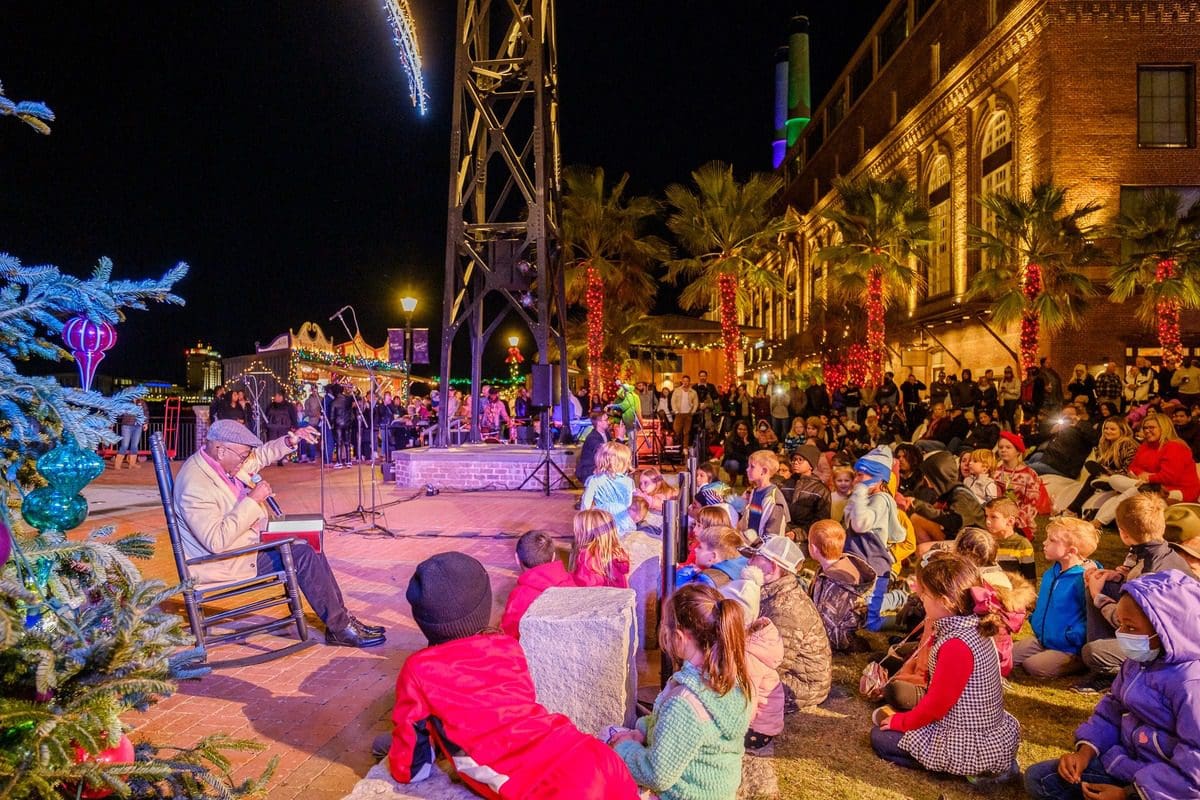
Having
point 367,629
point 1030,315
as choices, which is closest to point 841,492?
point 367,629

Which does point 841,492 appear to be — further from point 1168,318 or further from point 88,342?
point 1168,318

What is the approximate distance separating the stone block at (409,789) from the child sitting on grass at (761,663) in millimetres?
1420

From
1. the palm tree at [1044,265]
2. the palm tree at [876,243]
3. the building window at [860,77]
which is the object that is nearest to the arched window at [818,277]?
the building window at [860,77]

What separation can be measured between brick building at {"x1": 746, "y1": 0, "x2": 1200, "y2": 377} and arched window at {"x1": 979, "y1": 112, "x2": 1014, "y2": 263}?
0.07m

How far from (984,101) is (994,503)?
25295 mm

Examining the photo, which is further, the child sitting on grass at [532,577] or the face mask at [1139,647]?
the child sitting on grass at [532,577]

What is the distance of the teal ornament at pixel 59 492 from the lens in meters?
2.29

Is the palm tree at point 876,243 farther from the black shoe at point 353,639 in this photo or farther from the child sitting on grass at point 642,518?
the black shoe at point 353,639

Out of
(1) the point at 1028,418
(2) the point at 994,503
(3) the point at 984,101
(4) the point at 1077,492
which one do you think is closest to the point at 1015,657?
(2) the point at 994,503

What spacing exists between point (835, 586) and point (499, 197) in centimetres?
1195

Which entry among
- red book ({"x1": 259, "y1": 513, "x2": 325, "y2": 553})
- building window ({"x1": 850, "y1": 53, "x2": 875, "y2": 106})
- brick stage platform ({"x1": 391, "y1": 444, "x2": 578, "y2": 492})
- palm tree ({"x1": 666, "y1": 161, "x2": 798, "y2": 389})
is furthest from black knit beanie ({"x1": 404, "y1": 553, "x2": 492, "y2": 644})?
building window ({"x1": 850, "y1": 53, "x2": 875, "y2": 106})

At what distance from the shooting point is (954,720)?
365cm

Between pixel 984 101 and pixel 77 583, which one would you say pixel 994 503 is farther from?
pixel 984 101

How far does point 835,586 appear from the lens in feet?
17.6
